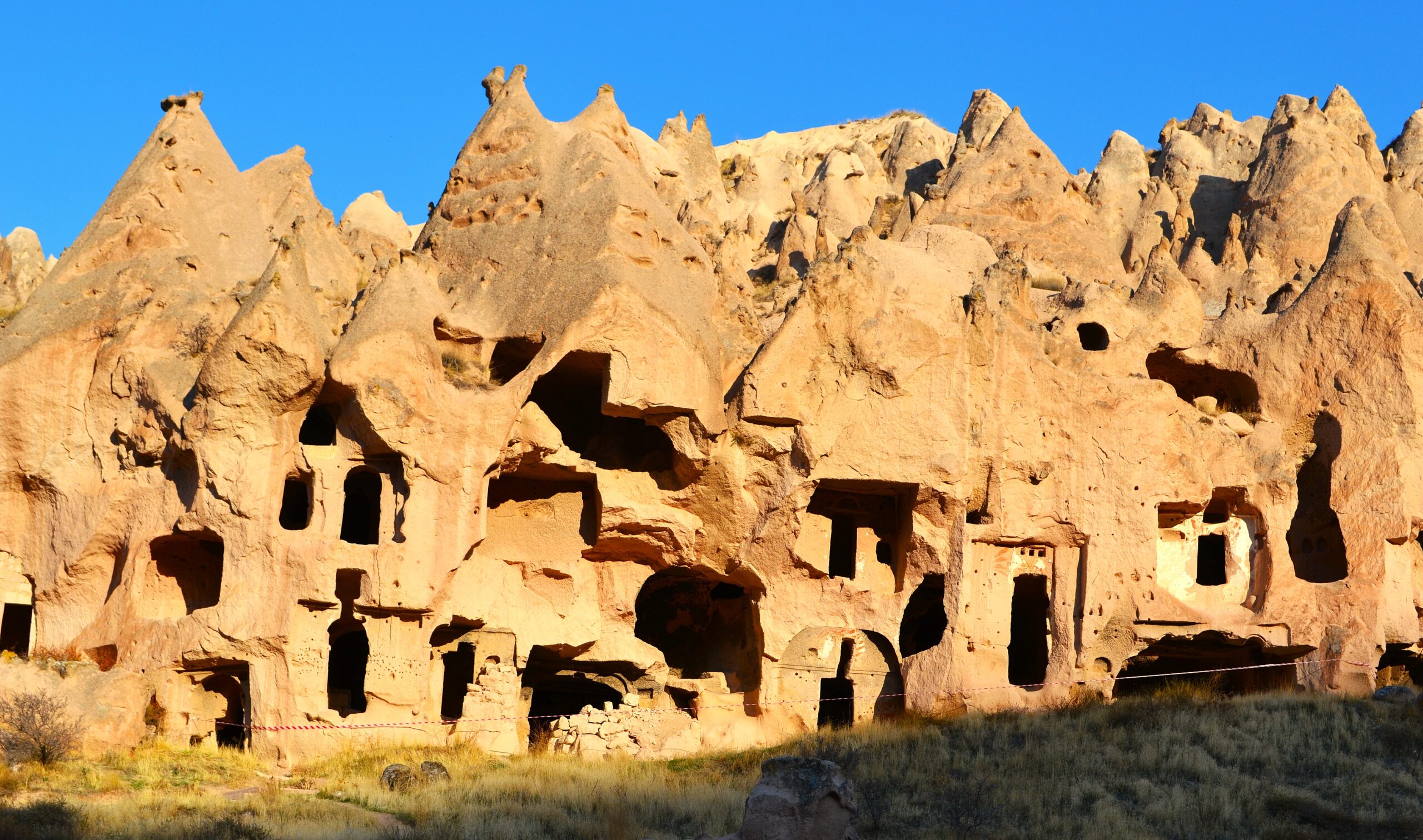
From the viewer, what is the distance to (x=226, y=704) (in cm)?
2188

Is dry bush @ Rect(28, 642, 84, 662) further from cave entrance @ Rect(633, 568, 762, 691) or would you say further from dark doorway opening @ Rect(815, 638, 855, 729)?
dark doorway opening @ Rect(815, 638, 855, 729)

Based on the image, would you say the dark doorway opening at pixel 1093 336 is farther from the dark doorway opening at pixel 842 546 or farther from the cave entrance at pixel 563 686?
the cave entrance at pixel 563 686

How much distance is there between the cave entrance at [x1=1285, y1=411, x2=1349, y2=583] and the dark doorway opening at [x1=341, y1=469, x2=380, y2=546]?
1355 cm

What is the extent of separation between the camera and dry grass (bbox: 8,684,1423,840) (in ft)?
53.9

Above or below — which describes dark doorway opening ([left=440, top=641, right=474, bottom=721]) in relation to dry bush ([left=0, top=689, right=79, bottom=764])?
above

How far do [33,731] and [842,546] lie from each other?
11.5 metres

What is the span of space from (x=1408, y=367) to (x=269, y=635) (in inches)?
664

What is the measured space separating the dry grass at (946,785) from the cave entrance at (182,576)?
8.69 feet

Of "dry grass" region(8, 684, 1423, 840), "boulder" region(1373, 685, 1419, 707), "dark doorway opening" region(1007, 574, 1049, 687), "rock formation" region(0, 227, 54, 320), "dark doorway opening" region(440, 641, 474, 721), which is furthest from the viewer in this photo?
"rock formation" region(0, 227, 54, 320)

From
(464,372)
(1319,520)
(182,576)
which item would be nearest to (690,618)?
(464,372)

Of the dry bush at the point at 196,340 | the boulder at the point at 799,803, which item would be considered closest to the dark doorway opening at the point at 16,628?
the dry bush at the point at 196,340

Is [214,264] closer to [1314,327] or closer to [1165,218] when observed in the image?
[1314,327]

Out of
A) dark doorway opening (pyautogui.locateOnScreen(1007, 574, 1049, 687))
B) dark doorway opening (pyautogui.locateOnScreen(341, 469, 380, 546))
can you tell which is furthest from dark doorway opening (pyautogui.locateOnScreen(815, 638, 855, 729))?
dark doorway opening (pyautogui.locateOnScreen(341, 469, 380, 546))

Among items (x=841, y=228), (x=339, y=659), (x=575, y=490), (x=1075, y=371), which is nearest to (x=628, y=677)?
(x=575, y=490)
